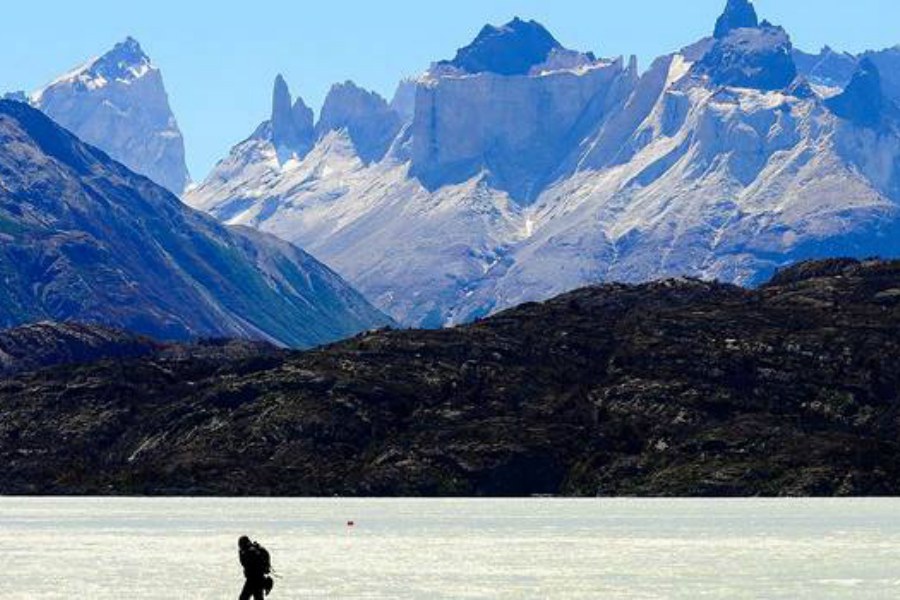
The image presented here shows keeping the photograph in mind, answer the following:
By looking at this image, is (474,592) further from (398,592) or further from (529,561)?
(529,561)

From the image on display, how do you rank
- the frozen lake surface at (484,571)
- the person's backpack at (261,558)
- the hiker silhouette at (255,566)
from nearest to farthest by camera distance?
the person's backpack at (261,558), the hiker silhouette at (255,566), the frozen lake surface at (484,571)

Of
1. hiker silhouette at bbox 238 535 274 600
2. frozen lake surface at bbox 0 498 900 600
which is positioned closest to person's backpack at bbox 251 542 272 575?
hiker silhouette at bbox 238 535 274 600

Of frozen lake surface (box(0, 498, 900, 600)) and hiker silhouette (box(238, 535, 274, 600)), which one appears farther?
frozen lake surface (box(0, 498, 900, 600))

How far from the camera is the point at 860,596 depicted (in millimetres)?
131125

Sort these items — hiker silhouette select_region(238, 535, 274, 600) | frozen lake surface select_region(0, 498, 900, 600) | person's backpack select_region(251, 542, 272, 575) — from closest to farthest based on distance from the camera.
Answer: person's backpack select_region(251, 542, 272, 575) < hiker silhouette select_region(238, 535, 274, 600) < frozen lake surface select_region(0, 498, 900, 600)

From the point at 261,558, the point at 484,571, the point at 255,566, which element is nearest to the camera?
the point at 261,558

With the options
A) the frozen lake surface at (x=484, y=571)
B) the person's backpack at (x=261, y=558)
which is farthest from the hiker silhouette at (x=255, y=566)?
the frozen lake surface at (x=484, y=571)

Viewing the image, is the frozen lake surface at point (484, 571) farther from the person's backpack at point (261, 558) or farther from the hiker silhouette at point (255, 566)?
the person's backpack at point (261, 558)

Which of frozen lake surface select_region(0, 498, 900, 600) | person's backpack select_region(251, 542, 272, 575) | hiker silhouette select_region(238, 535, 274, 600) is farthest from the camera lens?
frozen lake surface select_region(0, 498, 900, 600)

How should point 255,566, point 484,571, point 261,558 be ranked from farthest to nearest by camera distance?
point 484,571, point 255,566, point 261,558

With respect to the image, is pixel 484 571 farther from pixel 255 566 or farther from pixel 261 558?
pixel 261 558

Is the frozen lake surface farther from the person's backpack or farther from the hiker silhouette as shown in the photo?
the person's backpack

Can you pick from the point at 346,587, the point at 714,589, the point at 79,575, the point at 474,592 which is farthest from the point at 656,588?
the point at 79,575

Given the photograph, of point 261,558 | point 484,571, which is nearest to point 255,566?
point 261,558
